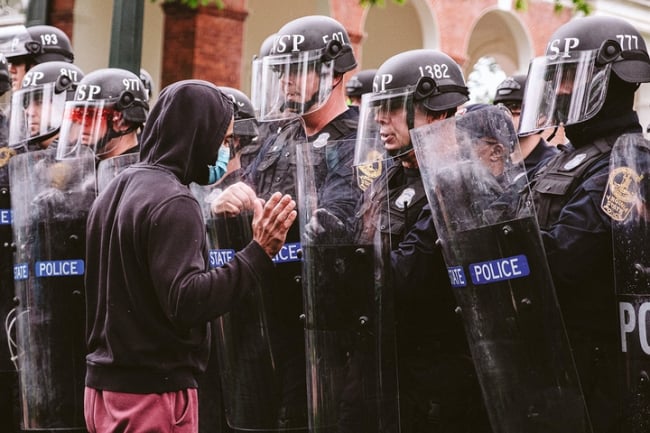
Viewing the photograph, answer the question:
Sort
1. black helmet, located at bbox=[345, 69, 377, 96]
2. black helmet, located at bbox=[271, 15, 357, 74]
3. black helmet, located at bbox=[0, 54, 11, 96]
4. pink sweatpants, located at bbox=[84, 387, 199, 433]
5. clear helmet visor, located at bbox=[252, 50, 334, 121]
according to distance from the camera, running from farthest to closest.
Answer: black helmet, located at bbox=[345, 69, 377, 96]
black helmet, located at bbox=[0, 54, 11, 96]
black helmet, located at bbox=[271, 15, 357, 74]
clear helmet visor, located at bbox=[252, 50, 334, 121]
pink sweatpants, located at bbox=[84, 387, 199, 433]

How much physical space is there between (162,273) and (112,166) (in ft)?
5.94

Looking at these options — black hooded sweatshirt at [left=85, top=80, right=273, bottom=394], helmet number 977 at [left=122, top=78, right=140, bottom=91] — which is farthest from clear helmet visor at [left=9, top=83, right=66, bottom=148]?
black hooded sweatshirt at [left=85, top=80, right=273, bottom=394]

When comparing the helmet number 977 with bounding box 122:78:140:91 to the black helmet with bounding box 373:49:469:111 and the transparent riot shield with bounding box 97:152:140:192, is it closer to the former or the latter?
the transparent riot shield with bounding box 97:152:140:192

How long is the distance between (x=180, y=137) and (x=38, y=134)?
2411 mm

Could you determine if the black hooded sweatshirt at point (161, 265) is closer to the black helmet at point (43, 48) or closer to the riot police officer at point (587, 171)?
the riot police officer at point (587, 171)

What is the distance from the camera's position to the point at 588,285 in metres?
3.69

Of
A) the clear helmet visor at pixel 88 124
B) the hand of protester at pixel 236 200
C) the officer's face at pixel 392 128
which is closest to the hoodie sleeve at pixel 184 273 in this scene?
the hand of protester at pixel 236 200

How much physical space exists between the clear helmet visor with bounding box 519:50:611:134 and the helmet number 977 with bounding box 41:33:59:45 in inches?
152

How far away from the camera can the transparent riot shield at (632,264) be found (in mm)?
3381

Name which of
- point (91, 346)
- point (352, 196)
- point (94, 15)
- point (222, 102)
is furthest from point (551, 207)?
point (94, 15)

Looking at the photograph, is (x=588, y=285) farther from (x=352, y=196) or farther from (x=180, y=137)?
(x=180, y=137)

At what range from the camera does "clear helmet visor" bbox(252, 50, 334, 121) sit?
464 cm

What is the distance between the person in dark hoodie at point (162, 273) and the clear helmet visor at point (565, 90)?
3.61 ft

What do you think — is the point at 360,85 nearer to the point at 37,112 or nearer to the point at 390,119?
the point at 37,112
